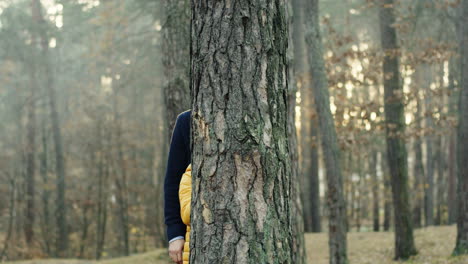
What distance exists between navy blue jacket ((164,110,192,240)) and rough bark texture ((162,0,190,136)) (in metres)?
2.98

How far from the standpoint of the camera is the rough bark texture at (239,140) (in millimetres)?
2363

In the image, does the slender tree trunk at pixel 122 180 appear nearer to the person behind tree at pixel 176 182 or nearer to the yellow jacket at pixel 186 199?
the person behind tree at pixel 176 182

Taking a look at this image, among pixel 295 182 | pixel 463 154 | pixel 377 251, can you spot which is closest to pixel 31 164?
pixel 377 251

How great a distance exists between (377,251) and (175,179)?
39.3 feet

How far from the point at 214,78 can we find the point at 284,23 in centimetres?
49

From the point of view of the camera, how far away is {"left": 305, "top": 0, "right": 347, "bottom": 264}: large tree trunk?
982 centimetres

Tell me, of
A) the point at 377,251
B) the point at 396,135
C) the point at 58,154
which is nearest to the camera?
the point at 396,135

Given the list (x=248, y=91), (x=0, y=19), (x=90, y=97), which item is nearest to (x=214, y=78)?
(x=248, y=91)

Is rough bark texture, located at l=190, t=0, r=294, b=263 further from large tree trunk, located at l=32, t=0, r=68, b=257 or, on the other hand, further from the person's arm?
large tree trunk, located at l=32, t=0, r=68, b=257

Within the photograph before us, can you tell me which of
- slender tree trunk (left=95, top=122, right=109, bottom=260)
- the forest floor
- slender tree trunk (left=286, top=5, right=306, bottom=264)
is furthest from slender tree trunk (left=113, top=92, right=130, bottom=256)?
slender tree trunk (left=286, top=5, right=306, bottom=264)

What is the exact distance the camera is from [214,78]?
7.97 feet

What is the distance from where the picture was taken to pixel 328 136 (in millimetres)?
9859

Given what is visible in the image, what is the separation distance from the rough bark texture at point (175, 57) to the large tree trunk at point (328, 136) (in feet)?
14.4

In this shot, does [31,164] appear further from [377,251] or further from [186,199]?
[186,199]
